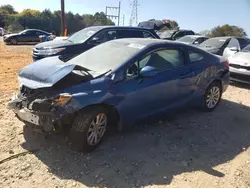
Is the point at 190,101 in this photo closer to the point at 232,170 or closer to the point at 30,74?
the point at 232,170

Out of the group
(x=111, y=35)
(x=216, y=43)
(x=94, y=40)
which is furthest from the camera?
(x=216, y=43)

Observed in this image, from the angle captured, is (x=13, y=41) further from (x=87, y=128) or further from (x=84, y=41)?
(x=87, y=128)

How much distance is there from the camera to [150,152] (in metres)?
4.14

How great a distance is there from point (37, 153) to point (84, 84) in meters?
1.16

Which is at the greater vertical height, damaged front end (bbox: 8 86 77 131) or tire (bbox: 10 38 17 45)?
damaged front end (bbox: 8 86 77 131)

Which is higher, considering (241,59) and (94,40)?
(94,40)

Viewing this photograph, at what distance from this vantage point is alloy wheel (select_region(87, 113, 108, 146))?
392cm

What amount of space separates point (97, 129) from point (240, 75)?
19.5ft

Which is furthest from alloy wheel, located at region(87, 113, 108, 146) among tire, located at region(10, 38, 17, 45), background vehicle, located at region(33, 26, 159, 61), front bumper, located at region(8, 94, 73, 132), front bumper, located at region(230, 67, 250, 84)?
tire, located at region(10, 38, 17, 45)

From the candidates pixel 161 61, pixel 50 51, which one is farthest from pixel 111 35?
pixel 161 61

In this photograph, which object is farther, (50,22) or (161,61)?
(50,22)

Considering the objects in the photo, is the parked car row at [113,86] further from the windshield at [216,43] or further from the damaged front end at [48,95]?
the windshield at [216,43]

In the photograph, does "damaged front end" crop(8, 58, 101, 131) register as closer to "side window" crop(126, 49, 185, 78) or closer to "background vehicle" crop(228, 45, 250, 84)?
"side window" crop(126, 49, 185, 78)

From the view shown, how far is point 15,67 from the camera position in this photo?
34.8ft
